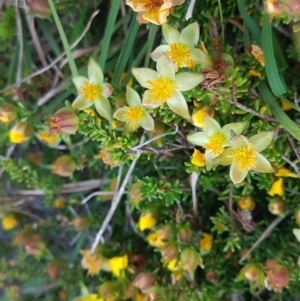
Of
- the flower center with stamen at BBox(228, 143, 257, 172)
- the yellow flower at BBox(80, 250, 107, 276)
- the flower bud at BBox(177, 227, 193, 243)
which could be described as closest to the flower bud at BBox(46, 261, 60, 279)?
the yellow flower at BBox(80, 250, 107, 276)

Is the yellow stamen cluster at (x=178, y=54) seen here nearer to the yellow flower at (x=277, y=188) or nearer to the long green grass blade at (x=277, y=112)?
the long green grass blade at (x=277, y=112)

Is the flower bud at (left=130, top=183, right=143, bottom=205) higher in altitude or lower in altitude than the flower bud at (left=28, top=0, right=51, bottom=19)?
lower

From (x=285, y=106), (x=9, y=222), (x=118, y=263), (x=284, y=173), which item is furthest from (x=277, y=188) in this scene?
(x=9, y=222)

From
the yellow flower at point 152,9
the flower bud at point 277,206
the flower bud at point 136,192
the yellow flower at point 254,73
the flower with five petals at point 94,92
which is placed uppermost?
the yellow flower at point 152,9

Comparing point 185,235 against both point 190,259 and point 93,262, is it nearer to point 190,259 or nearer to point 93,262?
point 190,259

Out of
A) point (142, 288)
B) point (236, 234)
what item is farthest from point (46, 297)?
point (236, 234)

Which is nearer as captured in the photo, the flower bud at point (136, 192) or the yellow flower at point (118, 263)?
the flower bud at point (136, 192)

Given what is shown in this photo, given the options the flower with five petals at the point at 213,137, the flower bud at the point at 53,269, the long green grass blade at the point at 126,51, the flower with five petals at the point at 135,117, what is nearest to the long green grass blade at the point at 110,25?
the long green grass blade at the point at 126,51

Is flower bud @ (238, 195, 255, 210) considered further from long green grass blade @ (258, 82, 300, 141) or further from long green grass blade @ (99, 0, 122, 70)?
long green grass blade @ (99, 0, 122, 70)
